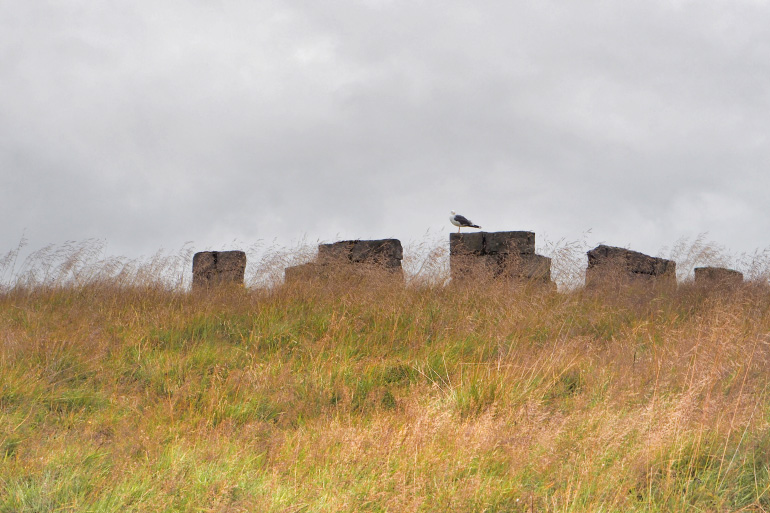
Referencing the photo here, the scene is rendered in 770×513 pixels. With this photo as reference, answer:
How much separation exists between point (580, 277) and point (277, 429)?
5.64 metres

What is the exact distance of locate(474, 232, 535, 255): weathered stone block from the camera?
939 centimetres

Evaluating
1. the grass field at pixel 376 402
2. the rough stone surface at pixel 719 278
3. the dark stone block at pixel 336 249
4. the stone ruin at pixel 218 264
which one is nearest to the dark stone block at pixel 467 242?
the dark stone block at pixel 336 249

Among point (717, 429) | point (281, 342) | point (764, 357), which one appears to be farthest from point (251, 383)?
point (764, 357)

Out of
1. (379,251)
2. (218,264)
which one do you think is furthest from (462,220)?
(218,264)

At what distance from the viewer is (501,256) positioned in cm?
943

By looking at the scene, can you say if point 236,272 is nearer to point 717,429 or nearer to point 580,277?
point 580,277

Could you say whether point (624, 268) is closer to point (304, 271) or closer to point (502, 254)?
point (502, 254)

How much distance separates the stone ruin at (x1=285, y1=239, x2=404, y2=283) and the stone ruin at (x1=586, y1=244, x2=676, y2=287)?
8.75ft

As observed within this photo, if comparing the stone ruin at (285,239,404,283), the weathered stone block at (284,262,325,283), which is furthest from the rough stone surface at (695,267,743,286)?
the weathered stone block at (284,262,325,283)

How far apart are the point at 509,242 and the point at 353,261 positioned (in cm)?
226

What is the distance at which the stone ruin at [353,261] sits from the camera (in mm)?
7898

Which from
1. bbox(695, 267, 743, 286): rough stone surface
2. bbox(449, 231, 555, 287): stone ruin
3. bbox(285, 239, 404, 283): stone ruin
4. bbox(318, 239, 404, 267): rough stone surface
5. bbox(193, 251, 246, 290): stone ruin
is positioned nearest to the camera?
bbox(285, 239, 404, 283): stone ruin

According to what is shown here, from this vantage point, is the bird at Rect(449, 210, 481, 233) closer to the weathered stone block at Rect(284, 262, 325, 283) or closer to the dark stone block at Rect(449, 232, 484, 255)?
the dark stone block at Rect(449, 232, 484, 255)

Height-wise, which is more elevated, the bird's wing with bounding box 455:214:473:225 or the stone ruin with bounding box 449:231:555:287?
the bird's wing with bounding box 455:214:473:225
